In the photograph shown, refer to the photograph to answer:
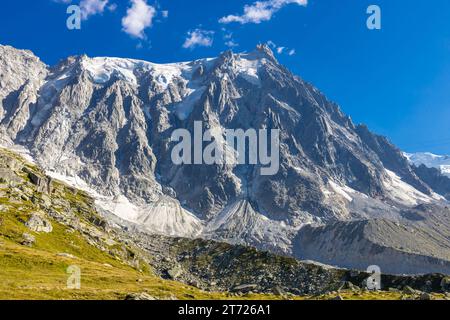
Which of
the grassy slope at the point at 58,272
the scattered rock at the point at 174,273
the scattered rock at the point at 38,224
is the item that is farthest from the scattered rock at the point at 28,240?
the scattered rock at the point at 174,273

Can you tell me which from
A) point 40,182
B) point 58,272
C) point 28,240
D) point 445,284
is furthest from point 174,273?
point 58,272

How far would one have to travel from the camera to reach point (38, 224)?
122438mm

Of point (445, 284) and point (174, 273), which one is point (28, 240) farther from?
point (445, 284)

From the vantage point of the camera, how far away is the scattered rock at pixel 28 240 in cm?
10353

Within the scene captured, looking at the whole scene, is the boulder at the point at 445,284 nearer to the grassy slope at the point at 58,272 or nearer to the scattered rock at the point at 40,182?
the grassy slope at the point at 58,272

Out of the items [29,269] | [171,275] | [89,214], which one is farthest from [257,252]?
[29,269]

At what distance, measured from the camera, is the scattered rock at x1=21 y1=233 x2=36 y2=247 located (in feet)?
340

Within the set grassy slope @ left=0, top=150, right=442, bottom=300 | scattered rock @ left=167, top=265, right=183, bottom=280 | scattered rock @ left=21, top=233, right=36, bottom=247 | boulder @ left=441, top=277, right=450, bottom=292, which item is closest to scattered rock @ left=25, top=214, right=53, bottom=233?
grassy slope @ left=0, top=150, right=442, bottom=300

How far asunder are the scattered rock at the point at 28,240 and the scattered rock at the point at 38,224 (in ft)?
35.9

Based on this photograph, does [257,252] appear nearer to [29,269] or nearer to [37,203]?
[37,203]

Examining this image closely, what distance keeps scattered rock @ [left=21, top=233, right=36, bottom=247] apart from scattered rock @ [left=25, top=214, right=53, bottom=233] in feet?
35.9
